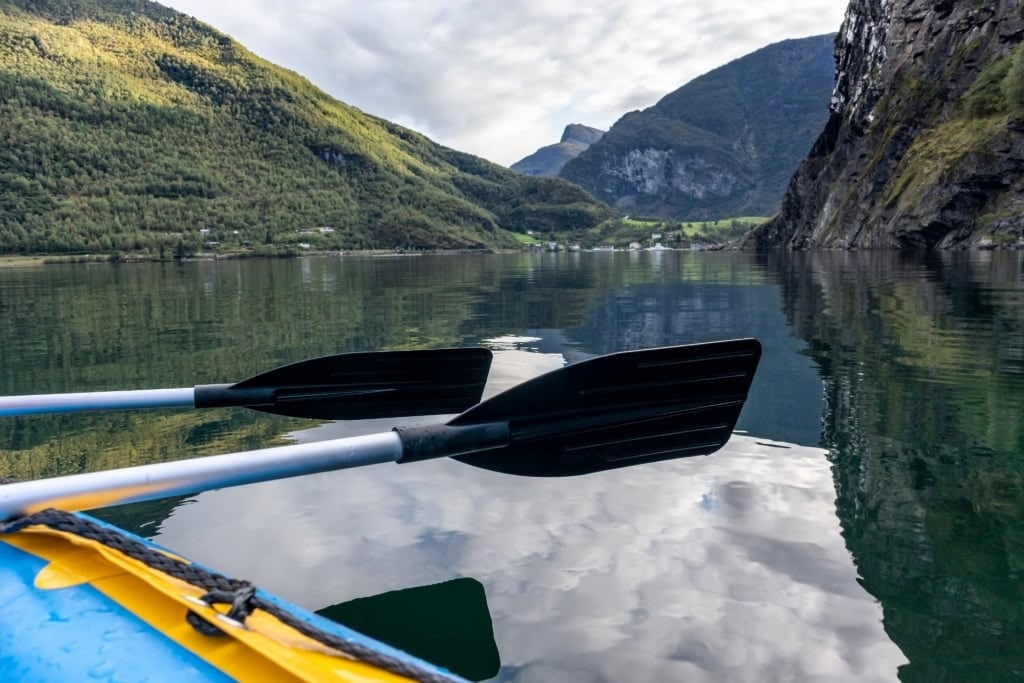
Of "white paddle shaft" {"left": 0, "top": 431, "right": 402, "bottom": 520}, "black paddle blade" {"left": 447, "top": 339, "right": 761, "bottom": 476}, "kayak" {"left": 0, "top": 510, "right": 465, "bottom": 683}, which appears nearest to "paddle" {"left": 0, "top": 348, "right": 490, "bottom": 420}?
"black paddle blade" {"left": 447, "top": 339, "right": 761, "bottom": 476}

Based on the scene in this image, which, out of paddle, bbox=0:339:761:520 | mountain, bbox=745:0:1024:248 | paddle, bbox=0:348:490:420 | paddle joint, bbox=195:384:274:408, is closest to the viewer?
paddle, bbox=0:339:761:520

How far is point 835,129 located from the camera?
10819 centimetres

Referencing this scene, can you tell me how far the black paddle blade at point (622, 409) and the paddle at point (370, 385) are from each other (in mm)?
1817

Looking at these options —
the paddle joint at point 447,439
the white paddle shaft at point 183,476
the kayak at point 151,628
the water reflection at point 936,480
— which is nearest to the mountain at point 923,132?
the water reflection at point 936,480

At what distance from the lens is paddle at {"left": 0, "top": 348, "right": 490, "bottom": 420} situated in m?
6.15

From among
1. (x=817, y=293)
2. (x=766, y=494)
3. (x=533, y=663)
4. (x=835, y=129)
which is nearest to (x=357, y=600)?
(x=533, y=663)

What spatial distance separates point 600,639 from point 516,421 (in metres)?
1.57

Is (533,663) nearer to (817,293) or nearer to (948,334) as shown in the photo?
(948,334)

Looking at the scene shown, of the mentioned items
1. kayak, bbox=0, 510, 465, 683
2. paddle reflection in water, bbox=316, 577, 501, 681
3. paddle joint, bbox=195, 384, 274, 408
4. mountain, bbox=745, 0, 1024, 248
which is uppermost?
mountain, bbox=745, 0, 1024, 248

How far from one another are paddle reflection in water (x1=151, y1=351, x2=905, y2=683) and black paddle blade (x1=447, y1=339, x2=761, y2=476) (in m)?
0.83

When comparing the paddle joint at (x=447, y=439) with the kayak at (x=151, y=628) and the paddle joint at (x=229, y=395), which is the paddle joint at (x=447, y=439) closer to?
the kayak at (x=151, y=628)

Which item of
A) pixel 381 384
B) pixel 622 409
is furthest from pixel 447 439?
pixel 381 384

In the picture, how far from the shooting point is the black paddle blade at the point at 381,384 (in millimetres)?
6281

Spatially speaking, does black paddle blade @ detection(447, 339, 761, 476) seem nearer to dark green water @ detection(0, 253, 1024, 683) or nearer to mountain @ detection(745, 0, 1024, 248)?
dark green water @ detection(0, 253, 1024, 683)
